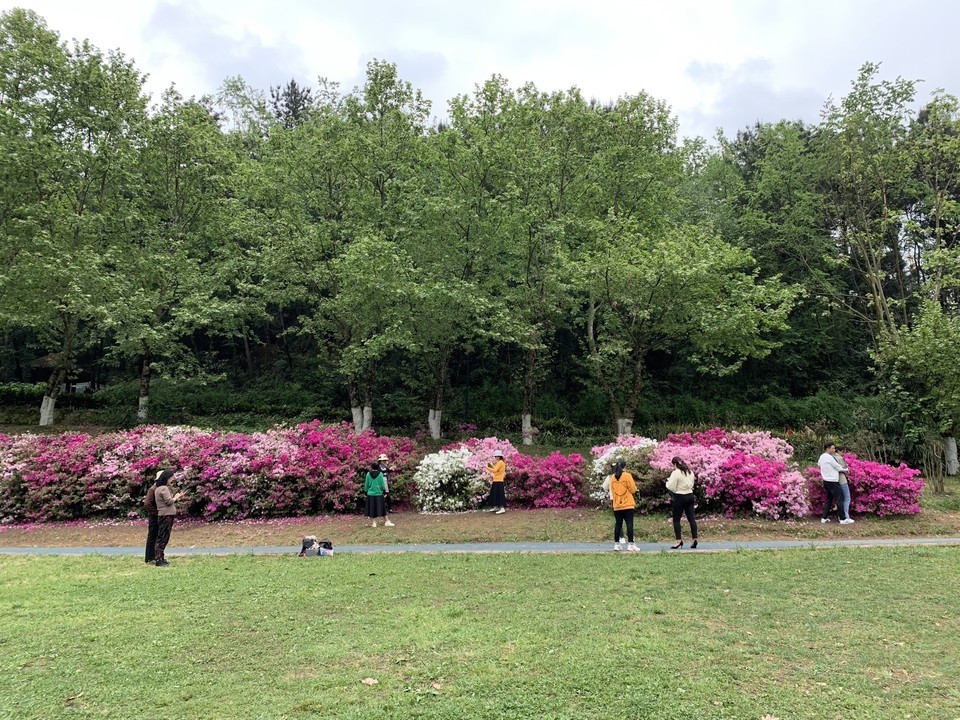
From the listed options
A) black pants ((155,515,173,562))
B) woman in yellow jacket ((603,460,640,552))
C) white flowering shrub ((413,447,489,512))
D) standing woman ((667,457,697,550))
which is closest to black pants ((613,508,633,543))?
woman in yellow jacket ((603,460,640,552))

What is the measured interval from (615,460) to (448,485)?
4.05m

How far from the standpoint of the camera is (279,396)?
26844 mm

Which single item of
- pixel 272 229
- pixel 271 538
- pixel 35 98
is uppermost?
pixel 35 98

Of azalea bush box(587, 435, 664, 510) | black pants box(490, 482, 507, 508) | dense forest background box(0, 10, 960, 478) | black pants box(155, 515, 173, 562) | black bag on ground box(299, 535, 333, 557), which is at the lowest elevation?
black bag on ground box(299, 535, 333, 557)

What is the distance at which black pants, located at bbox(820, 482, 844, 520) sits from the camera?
1180 centimetres

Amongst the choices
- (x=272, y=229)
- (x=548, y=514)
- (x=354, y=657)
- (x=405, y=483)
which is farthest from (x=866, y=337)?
(x=354, y=657)

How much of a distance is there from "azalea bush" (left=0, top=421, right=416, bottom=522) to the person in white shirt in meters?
9.26

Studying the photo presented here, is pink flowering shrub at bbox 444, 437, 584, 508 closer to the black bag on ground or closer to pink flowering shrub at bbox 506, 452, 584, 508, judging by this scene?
pink flowering shrub at bbox 506, 452, 584, 508

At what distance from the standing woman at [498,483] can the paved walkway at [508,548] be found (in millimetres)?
2294

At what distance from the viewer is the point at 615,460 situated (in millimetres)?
13375

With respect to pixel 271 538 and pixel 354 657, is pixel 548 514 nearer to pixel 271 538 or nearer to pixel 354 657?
pixel 271 538

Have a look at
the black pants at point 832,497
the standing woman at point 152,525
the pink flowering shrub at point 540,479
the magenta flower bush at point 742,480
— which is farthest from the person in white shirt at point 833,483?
the standing woman at point 152,525

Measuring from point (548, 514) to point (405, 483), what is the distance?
11.6 feet

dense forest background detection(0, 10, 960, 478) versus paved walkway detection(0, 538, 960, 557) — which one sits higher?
dense forest background detection(0, 10, 960, 478)
